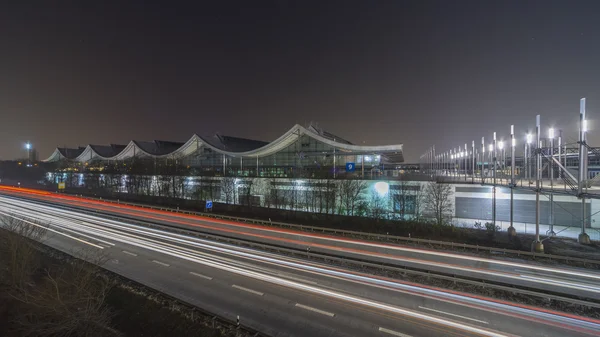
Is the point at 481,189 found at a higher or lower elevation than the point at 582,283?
higher

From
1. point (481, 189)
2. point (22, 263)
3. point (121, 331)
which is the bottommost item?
point (121, 331)

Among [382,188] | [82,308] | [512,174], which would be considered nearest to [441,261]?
[512,174]

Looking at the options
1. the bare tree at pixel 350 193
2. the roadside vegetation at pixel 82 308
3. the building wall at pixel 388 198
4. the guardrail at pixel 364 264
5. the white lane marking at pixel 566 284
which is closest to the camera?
the roadside vegetation at pixel 82 308

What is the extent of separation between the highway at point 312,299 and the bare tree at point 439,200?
46.8ft

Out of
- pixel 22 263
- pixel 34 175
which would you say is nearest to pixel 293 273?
pixel 22 263

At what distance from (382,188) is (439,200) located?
216 inches

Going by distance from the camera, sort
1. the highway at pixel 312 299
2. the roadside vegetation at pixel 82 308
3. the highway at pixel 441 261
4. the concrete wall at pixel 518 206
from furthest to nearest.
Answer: the concrete wall at pixel 518 206 < the highway at pixel 441 261 < the highway at pixel 312 299 < the roadside vegetation at pixel 82 308

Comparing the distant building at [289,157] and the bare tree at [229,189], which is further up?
the distant building at [289,157]

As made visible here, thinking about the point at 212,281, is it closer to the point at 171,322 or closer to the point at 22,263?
the point at 171,322

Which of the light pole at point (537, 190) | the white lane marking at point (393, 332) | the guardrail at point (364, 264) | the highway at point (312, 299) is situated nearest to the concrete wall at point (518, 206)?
the light pole at point (537, 190)

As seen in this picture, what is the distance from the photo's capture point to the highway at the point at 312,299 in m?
7.87

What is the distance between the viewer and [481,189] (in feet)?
79.4

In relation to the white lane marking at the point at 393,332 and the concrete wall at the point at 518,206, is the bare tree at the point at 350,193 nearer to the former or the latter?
the concrete wall at the point at 518,206

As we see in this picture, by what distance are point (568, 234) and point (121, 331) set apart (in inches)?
1127
